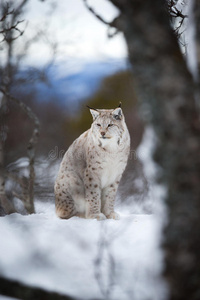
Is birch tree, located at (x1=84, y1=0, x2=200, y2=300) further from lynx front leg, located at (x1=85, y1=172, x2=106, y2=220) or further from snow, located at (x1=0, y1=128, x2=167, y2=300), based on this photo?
lynx front leg, located at (x1=85, y1=172, x2=106, y2=220)

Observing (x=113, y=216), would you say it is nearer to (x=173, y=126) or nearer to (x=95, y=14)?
(x=95, y=14)

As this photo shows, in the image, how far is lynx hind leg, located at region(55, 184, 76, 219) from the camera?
5.25 metres

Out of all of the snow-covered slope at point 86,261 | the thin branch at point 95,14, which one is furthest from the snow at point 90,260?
the thin branch at point 95,14

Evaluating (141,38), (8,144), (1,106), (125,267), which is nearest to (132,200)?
(8,144)

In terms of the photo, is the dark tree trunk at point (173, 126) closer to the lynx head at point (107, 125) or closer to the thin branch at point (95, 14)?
the thin branch at point (95, 14)

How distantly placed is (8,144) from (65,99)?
208cm

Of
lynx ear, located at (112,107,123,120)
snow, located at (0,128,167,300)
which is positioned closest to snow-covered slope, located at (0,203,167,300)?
snow, located at (0,128,167,300)

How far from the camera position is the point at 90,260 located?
2652 millimetres

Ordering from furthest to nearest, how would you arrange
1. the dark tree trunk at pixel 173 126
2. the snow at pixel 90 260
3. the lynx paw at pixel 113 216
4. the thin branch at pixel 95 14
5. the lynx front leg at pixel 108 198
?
the lynx front leg at pixel 108 198, the lynx paw at pixel 113 216, the thin branch at pixel 95 14, the snow at pixel 90 260, the dark tree trunk at pixel 173 126

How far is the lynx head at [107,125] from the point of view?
5.18 meters

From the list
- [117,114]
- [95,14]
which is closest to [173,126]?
[95,14]

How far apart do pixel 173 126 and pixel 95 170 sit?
134 inches

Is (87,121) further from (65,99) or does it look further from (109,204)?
(109,204)

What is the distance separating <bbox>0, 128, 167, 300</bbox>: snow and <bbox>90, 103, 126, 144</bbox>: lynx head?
182cm
